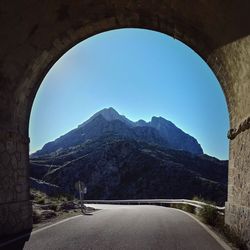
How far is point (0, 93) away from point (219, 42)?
589 centimetres

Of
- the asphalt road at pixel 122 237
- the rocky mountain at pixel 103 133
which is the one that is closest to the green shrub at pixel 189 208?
the asphalt road at pixel 122 237

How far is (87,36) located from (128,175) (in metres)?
74.1

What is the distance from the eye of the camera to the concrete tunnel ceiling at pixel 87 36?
9.43 metres

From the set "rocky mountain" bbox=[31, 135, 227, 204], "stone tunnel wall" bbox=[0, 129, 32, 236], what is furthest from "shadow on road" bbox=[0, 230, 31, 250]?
"rocky mountain" bbox=[31, 135, 227, 204]

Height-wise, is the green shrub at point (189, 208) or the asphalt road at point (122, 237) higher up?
the green shrub at point (189, 208)

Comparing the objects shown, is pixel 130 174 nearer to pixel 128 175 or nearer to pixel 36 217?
pixel 128 175

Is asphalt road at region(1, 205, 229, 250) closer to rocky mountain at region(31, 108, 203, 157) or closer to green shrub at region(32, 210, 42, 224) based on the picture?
green shrub at region(32, 210, 42, 224)

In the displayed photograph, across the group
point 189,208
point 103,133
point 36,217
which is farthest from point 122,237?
point 103,133

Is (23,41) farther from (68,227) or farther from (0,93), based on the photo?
(68,227)

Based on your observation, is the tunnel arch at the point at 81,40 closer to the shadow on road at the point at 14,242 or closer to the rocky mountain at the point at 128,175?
the shadow on road at the point at 14,242

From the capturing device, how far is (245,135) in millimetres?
9633

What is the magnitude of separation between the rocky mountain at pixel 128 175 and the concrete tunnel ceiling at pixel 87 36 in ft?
208

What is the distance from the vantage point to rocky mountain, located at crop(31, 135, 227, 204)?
258 ft

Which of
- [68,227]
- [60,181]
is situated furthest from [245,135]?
A: [60,181]
